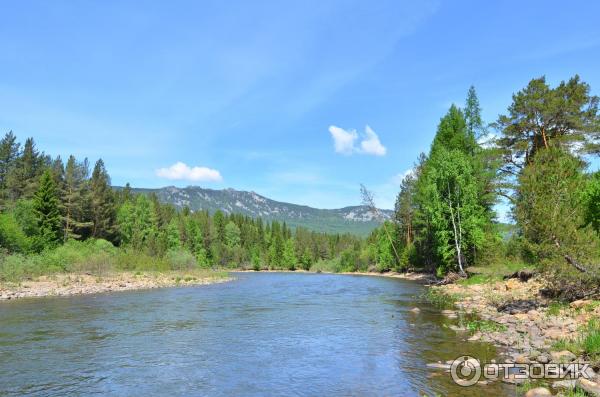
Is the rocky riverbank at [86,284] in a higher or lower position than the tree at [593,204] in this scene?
lower

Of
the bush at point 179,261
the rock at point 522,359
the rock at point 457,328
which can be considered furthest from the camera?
the bush at point 179,261

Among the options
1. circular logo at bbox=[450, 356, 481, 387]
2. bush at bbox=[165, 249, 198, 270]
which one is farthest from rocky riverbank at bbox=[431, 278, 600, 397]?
bush at bbox=[165, 249, 198, 270]

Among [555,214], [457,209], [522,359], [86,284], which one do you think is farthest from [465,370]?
[86,284]

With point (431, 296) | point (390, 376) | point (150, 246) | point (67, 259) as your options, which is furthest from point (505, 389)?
point (150, 246)

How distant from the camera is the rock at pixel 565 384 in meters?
10.4

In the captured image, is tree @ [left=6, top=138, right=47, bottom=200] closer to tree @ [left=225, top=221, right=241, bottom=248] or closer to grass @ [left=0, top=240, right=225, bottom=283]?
grass @ [left=0, top=240, right=225, bottom=283]

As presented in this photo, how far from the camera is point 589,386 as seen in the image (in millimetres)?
10109

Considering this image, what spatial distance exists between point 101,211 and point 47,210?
60.5ft

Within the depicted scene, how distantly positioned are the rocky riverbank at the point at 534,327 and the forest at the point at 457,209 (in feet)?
5.62

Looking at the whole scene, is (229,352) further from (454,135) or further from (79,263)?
(79,263)

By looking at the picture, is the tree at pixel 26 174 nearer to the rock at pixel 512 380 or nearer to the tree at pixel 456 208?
the tree at pixel 456 208

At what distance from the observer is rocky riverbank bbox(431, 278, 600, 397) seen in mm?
11831

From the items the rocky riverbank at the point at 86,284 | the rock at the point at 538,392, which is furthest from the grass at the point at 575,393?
the rocky riverbank at the point at 86,284

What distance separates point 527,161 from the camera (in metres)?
41.2
